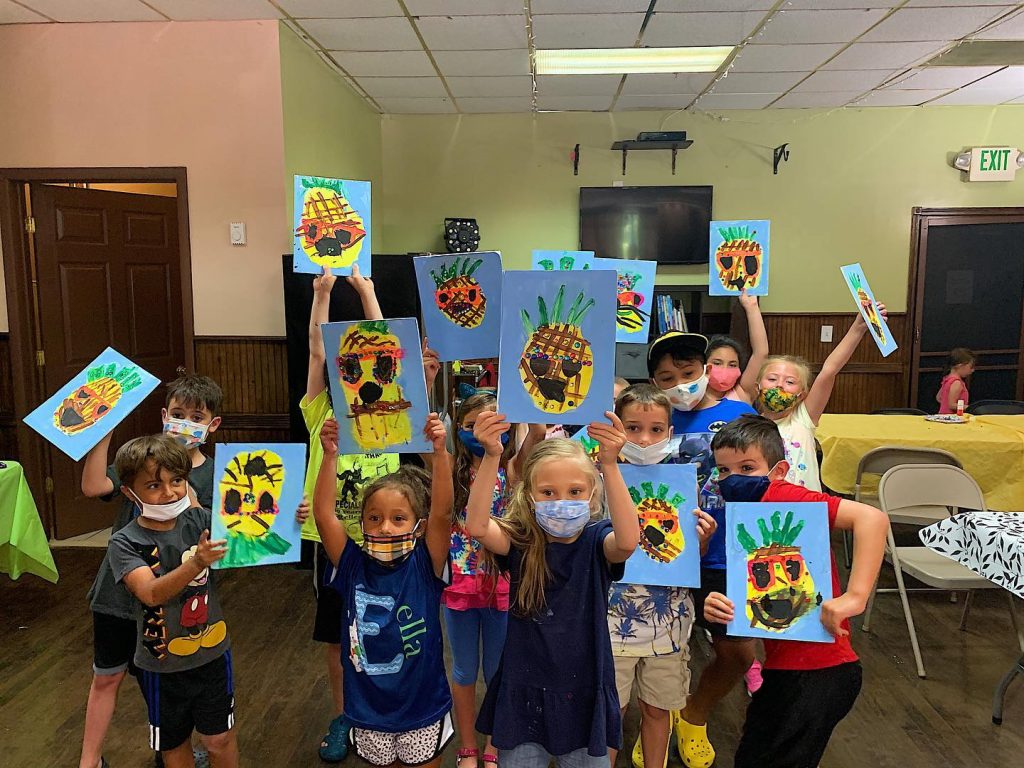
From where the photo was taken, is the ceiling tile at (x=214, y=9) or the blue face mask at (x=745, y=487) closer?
the blue face mask at (x=745, y=487)

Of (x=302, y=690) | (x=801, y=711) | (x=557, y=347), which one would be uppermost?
(x=557, y=347)

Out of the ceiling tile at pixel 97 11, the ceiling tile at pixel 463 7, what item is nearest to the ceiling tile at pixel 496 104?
the ceiling tile at pixel 463 7

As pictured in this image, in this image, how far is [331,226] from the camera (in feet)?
7.16

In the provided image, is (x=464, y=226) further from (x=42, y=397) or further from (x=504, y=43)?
(x=42, y=397)

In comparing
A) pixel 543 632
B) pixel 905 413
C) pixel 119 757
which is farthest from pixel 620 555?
pixel 905 413

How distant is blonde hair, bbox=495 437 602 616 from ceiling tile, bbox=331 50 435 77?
11.6ft

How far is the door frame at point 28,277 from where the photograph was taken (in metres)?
4.08

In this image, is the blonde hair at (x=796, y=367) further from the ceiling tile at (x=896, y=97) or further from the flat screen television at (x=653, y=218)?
the ceiling tile at (x=896, y=97)

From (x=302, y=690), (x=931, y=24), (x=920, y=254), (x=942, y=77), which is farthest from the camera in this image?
(x=920, y=254)

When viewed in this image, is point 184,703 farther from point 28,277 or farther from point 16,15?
point 16,15

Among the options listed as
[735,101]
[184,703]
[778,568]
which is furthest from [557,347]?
[735,101]

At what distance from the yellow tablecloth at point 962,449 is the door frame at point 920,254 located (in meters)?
2.10

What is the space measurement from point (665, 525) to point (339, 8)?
318 cm

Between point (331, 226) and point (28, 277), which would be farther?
point (28, 277)
